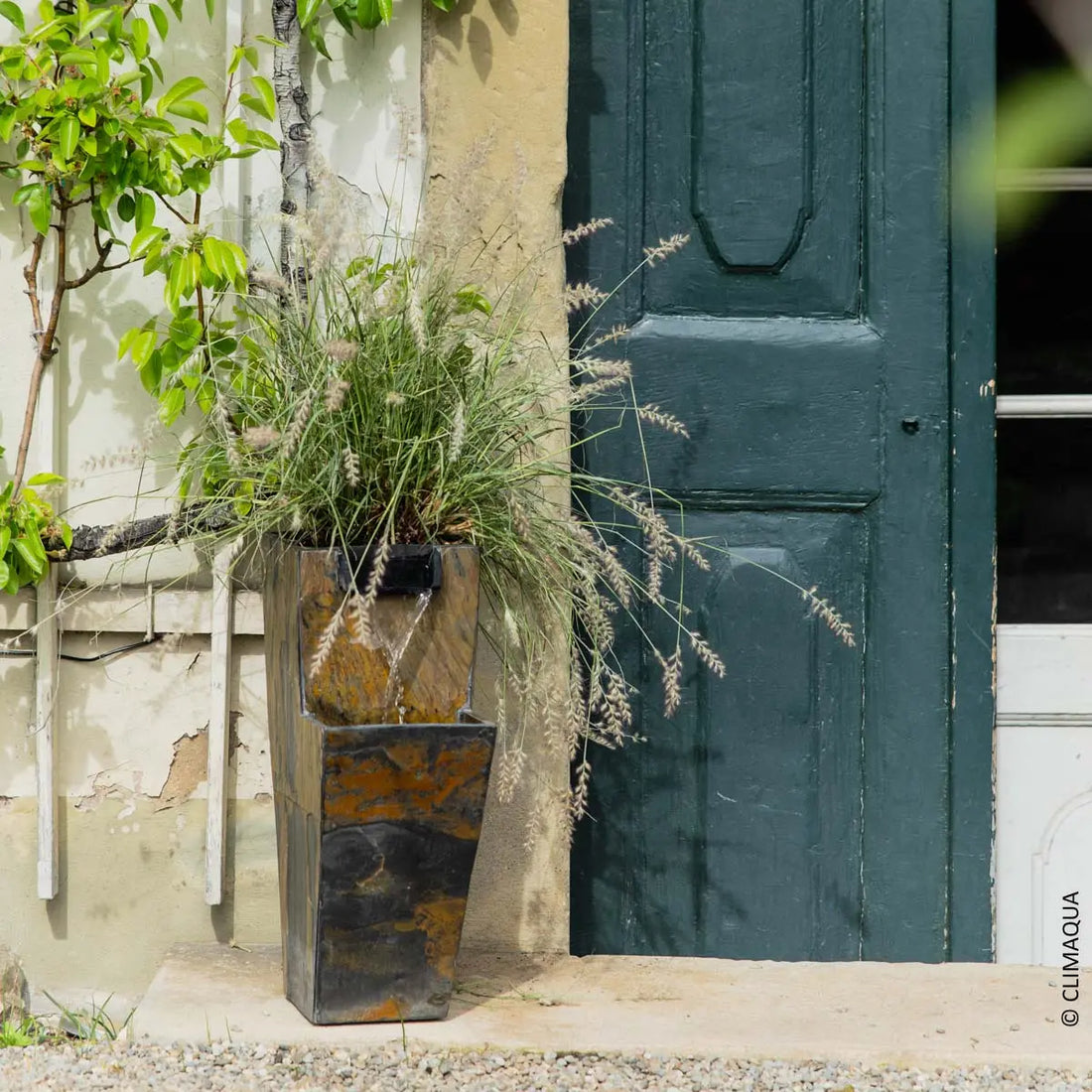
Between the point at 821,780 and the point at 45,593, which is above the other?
the point at 45,593

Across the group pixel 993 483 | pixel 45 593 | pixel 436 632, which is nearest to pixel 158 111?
pixel 45 593

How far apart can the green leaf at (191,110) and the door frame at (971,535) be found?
4.65 feet

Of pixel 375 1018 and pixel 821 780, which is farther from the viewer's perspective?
pixel 821 780

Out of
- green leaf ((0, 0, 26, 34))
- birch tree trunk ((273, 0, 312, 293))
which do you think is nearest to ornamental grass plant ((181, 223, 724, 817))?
birch tree trunk ((273, 0, 312, 293))

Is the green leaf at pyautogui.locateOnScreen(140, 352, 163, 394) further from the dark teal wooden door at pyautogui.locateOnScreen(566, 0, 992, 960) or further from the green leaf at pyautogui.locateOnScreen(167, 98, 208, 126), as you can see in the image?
the dark teal wooden door at pyautogui.locateOnScreen(566, 0, 992, 960)

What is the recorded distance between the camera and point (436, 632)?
80.3 inches

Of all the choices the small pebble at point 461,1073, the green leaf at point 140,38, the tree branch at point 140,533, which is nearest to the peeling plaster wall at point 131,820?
the tree branch at point 140,533

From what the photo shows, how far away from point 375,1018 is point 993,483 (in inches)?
60.3

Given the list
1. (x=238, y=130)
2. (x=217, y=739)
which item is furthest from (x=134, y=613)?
(x=238, y=130)

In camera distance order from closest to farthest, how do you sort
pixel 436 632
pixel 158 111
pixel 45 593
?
pixel 436 632 → pixel 158 111 → pixel 45 593

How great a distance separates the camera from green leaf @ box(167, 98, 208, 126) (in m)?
2.32

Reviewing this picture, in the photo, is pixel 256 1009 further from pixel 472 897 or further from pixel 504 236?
pixel 504 236

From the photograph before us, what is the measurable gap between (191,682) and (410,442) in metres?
0.80

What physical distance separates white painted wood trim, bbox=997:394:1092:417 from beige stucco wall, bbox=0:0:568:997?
0.94 m
